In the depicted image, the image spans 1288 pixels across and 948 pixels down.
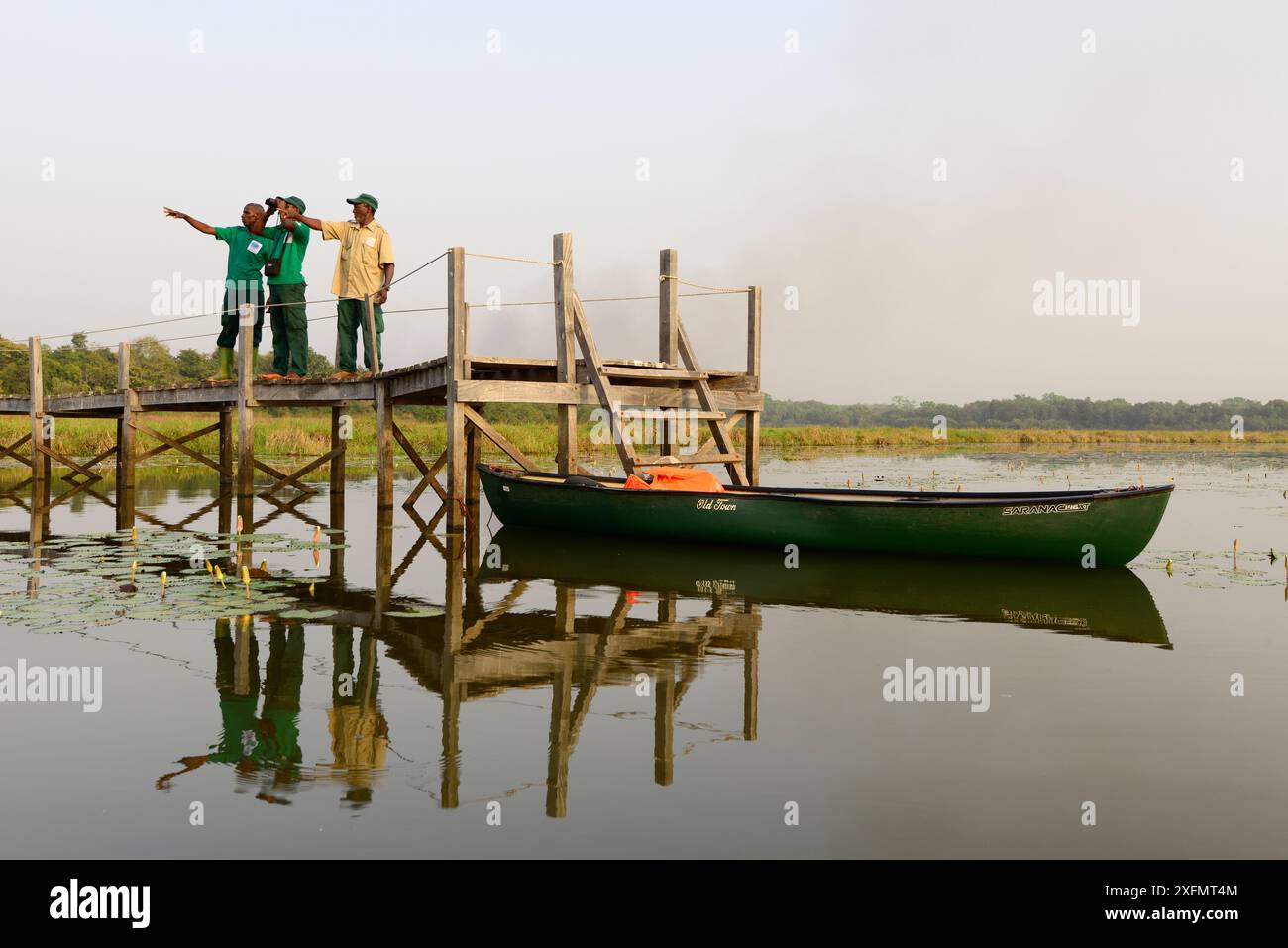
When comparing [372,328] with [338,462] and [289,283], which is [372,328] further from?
[338,462]

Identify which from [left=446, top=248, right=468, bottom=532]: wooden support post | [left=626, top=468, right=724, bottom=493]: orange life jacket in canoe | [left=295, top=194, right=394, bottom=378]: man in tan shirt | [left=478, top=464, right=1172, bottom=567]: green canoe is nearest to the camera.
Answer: [left=478, top=464, right=1172, bottom=567]: green canoe

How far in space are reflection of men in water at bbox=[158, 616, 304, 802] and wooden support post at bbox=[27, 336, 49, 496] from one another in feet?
53.5

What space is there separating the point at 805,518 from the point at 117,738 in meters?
8.30

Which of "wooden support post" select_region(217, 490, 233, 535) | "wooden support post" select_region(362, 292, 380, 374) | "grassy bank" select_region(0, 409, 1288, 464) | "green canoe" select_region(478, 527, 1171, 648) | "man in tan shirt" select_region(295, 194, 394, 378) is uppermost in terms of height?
"man in tan shirt" select_region(295, 194, 394, 378)

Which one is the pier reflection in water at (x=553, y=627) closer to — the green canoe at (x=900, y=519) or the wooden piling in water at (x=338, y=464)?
the green canoe at (x=900, y=519)

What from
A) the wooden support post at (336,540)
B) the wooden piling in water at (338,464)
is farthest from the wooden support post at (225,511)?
the wooden piling in water at (338,464)

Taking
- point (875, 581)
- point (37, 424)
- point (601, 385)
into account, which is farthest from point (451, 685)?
point (37, 424)

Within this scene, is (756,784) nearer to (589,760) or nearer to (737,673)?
(589,760)

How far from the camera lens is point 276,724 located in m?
6.32

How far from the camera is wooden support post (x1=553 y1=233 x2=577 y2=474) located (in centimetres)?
1561

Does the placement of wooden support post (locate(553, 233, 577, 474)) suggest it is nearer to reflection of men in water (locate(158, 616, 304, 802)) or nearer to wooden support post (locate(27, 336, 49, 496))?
reflection of men in water (locate(158, 616, 304, 802))

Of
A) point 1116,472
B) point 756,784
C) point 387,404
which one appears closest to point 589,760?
point 756,784

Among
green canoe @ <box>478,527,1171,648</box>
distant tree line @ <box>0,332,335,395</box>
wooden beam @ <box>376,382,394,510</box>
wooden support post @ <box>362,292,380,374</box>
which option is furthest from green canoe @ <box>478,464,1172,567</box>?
distant tree line @ <box>0,332,335,395</box>

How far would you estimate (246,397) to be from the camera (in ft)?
62.1
